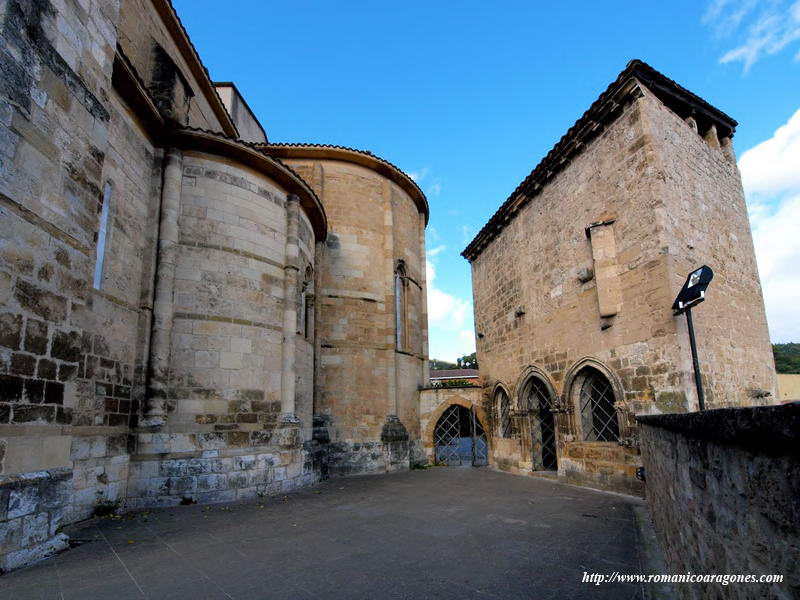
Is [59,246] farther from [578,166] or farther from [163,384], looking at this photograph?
[578,166]

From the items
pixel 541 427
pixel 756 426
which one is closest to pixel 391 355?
pixel 541 427

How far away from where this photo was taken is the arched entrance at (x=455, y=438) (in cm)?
1455

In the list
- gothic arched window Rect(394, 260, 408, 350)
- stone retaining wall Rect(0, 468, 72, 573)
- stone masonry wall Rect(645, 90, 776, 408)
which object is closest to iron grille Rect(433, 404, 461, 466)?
gothic arched window Rect(394, 260, 408, 350)

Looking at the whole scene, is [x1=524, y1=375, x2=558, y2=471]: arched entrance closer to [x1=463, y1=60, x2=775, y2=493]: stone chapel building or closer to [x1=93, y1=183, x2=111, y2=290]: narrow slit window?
[x1=463, y1=60, x2=775, y2=493]: stone chapel building

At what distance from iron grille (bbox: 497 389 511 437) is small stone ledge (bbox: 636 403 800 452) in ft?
36.0

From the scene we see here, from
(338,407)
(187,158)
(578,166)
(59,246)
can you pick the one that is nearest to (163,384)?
(59,246)

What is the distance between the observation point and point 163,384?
7.51 metres

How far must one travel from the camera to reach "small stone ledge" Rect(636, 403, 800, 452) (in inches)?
43.9

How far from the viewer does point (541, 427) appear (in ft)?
37.4

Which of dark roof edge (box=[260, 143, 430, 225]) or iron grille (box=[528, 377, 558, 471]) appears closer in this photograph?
iron grille (box=[528, 377, 558, 471])

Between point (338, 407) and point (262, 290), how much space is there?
4.97m

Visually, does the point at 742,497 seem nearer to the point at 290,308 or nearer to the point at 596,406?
the point at 596,406

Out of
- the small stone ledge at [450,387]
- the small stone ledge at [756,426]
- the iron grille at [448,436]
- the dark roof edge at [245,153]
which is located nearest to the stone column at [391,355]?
the small stone ledge at [450,387]

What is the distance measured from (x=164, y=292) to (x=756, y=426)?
27.1ft
